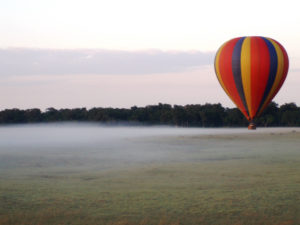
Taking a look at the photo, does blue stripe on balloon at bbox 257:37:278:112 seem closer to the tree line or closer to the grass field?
the grass field

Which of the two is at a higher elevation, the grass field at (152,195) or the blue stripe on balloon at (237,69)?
the blue stripe on balloon at (237,69)

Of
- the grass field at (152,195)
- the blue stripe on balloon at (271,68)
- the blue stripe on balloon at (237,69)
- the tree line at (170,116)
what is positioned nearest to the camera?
the grass field at (152,195)

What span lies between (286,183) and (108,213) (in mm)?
7313

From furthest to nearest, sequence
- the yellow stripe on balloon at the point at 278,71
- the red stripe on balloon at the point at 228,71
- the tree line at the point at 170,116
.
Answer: the tree line at the point at 170,116 < the yellow stripe on balloon at the point at 278,71 < the red stripe on balloon at the point at 228,71

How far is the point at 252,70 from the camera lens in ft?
147

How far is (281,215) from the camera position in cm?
1151

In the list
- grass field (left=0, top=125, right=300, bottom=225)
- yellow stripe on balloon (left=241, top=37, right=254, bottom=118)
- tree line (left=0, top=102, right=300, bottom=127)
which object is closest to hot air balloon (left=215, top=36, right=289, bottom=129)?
yellow stripe on balloon (left=241, top=37, right=254, bottom=118)

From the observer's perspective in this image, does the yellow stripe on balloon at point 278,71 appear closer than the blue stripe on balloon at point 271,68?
No

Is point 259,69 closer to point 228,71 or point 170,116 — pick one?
point 228,71

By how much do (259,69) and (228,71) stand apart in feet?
9.63

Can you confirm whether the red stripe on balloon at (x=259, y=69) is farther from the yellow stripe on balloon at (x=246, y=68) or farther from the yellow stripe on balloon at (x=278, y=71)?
the yellow stripe on balloon at (x=278, y=71)

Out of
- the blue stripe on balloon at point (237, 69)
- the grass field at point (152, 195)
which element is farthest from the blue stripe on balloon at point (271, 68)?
the grass field at point (152, 195)

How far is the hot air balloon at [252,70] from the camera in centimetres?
4478

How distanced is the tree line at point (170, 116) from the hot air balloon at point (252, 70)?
209 feet
